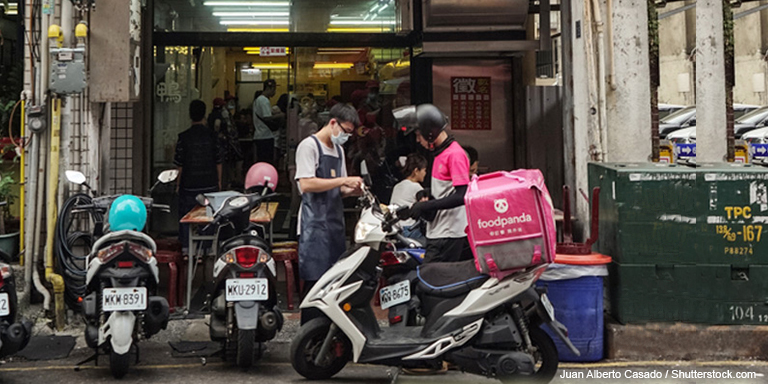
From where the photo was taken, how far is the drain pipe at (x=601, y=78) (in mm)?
8117

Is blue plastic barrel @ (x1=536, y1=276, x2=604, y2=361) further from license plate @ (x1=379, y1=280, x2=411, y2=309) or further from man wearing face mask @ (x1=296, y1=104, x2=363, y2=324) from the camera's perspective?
man wearing face mask @ (x1=296, y1=104, x2=363, y2=324)

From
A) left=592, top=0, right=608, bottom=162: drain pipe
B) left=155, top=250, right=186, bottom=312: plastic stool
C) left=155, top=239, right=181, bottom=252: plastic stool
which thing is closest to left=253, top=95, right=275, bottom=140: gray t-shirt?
left=155, top=239, right=181, bottom=252: plastic stool

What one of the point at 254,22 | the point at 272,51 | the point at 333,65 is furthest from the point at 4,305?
the point at 333,65

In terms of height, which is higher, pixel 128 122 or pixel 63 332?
pixel 128 122

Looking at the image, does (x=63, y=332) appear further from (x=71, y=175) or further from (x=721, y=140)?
(x=721, y=140)

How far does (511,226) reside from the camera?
5613 mm

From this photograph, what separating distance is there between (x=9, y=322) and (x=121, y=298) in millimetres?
792

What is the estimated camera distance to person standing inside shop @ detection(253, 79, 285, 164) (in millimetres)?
12430

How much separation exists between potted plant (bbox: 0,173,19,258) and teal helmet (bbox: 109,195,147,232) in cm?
258

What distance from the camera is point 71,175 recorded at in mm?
6762

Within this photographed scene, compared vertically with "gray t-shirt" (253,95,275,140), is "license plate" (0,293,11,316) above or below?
below

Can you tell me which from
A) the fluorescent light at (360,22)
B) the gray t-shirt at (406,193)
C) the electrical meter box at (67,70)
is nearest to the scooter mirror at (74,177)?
the electrical meter box at (67,70)

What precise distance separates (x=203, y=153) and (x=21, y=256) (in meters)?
2.44

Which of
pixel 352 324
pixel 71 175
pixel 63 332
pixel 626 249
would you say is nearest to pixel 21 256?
pixel 63 332
